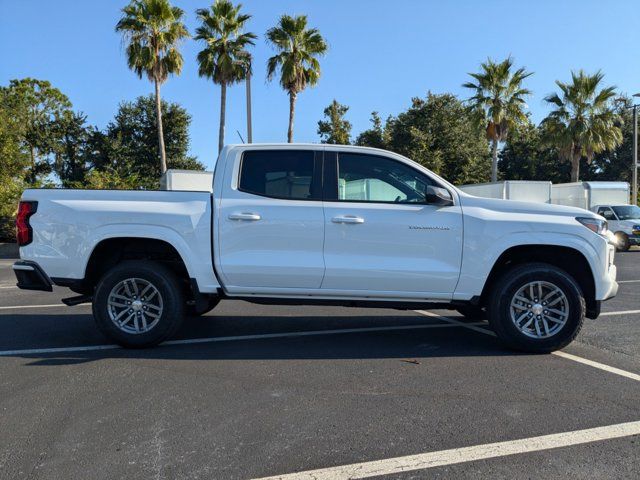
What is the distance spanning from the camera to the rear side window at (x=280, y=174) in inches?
201

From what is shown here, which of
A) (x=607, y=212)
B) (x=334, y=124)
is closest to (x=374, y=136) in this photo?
(x=334, y=124)

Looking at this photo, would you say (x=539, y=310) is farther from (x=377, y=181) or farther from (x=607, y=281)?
(x=377, y=181)

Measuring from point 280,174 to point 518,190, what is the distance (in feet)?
56.2

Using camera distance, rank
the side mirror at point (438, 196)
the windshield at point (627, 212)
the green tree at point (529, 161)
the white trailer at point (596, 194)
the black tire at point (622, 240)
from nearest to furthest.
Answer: the side mirror at point (438, 196)
the black tire at point (622, 240)
the windshield at point (627, 212)
the white trailer at point (596, 194)
the green tree at point (529, 161)

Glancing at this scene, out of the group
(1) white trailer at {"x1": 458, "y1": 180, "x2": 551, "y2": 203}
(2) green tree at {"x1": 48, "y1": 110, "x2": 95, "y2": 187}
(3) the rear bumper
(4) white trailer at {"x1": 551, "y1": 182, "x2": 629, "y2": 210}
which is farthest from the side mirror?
(2) green tree at {"x1": 48, "y1": 110, "x2": 95, "y2": 187}

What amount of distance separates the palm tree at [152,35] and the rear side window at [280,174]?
2212 cm

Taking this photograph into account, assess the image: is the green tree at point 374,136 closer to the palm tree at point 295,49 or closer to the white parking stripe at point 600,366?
the palm tree at point 295,49

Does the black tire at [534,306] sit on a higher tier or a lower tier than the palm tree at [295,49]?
lower

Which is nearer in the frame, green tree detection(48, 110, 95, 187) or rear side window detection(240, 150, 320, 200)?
rear side window detection(240, 150, 320, 200)

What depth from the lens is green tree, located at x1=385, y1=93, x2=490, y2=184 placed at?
37519 millimetres

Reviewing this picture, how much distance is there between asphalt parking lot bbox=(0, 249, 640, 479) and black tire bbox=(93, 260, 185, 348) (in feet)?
0.57

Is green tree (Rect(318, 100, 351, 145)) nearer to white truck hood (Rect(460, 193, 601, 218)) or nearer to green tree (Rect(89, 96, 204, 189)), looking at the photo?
green tree (Rect(89, 96, 204, 189))

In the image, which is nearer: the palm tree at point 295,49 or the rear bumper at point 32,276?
the rear bumper at point 32,276

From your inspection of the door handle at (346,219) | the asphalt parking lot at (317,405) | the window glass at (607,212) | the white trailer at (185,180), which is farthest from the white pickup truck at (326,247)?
the window glass at (607,212)
